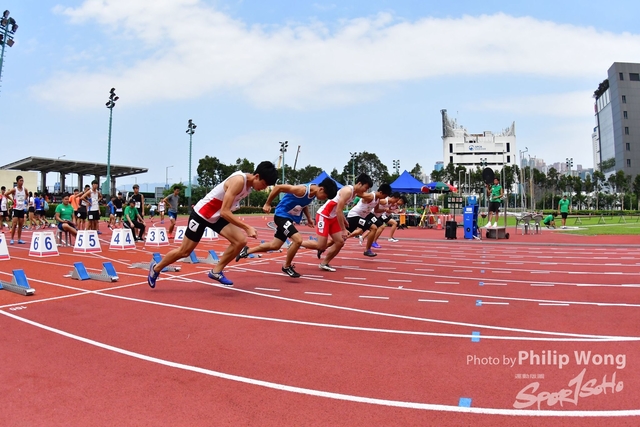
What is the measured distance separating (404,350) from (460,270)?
5874 mm

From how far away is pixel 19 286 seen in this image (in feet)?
22.2

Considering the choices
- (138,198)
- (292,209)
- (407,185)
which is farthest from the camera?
(407,185)

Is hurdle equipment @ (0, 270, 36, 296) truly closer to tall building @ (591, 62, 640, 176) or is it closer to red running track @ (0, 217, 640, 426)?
red running track @ (0, 217, 640, 426)

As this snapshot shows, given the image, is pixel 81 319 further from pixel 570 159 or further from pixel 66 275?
pixel 570 159

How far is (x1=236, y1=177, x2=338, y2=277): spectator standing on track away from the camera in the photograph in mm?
8102

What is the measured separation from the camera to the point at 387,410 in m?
3.06

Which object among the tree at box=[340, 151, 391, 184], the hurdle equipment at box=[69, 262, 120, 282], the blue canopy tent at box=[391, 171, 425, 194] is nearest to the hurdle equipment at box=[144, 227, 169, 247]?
the hurdle equipment at box=[69, 262, 120, 282]

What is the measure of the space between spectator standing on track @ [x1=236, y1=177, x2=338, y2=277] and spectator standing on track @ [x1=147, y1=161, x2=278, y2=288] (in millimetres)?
960

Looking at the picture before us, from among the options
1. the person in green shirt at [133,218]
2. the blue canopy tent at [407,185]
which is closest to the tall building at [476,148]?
the blue canopy tent at [407,185]

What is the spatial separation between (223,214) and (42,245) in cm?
699

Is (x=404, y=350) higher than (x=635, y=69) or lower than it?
lower

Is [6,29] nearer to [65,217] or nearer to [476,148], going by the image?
[65,217]

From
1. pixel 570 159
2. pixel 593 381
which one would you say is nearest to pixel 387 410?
pixel 593 381

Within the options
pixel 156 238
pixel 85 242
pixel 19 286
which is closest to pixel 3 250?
pixel 85 242
